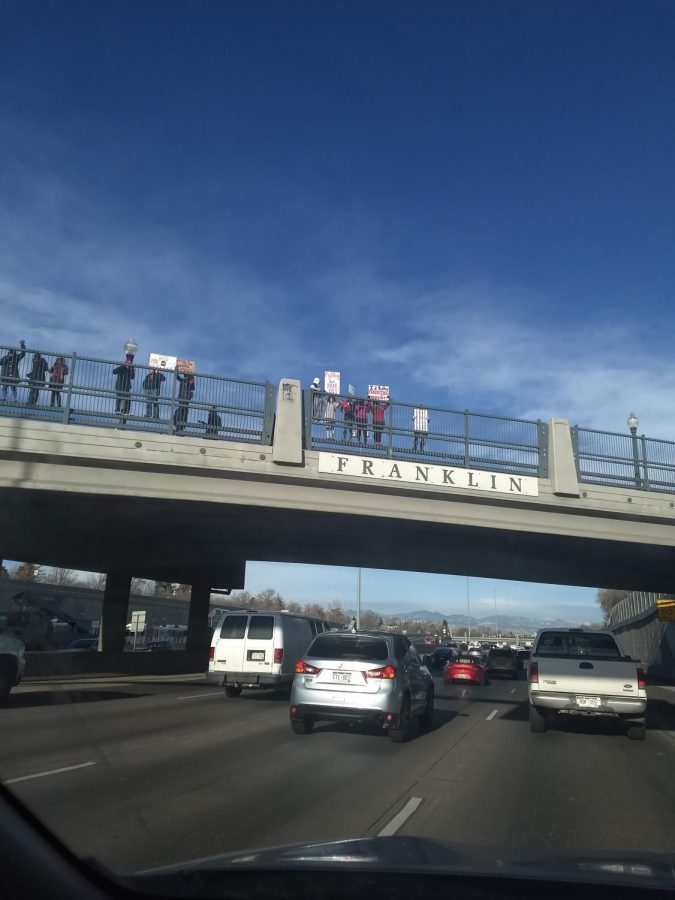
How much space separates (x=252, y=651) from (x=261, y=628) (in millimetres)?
622

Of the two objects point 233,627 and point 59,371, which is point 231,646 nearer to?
point 233,627

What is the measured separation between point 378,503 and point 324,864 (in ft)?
52.0

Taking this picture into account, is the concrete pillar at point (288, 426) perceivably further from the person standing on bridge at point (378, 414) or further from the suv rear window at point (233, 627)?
the suv rear window at point (233, 627)

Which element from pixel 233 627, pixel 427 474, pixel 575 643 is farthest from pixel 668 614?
pixel 233 627

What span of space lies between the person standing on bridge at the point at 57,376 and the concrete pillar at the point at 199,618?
20991 millimetres

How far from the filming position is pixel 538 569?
29.3 meters

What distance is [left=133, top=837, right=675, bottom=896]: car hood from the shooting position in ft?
11.5

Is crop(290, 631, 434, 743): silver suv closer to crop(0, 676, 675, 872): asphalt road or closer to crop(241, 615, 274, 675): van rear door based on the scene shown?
crop(0, 676, 675, 872): asphalt road

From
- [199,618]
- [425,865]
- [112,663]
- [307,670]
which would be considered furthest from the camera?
[199,618]

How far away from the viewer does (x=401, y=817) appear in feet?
23.5

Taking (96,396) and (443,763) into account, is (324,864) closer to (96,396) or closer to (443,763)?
(443,763)

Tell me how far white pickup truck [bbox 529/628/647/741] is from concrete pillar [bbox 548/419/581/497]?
20.8ft

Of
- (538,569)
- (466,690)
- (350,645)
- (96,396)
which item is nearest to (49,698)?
(96,396)

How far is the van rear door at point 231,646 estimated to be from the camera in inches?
780
